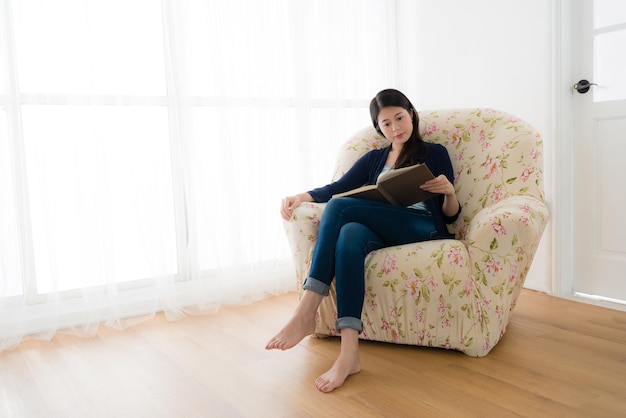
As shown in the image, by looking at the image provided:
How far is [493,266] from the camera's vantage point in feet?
6.66

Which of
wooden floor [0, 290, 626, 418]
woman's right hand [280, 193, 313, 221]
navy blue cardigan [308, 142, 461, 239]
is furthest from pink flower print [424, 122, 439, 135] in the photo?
wooden floor [0, 290, 626, 418]

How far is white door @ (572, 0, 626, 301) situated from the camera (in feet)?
8.98

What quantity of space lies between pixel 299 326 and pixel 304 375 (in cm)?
17

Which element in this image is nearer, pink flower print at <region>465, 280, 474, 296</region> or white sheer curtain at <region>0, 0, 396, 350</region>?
pink flower print at <region>465, 280, 474, 296</region>

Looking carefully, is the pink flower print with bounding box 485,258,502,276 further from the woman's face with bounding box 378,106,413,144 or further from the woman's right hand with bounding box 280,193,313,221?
the woman's right hand with bounding box 280,193,313,221

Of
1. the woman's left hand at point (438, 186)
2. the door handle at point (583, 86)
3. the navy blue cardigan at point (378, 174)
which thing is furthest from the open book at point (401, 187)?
the door handle at point (583, 86)

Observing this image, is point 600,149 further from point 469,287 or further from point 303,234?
point 303,234

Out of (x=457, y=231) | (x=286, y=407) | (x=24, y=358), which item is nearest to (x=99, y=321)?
(x=24, y=358)

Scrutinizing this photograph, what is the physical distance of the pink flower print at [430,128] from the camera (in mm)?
2637

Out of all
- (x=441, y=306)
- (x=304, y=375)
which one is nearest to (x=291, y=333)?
(x=304, y=375)

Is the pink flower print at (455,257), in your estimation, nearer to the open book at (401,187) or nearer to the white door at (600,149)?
the open book at (401,187)

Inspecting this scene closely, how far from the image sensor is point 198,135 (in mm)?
2996

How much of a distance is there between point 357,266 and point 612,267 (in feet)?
4.98

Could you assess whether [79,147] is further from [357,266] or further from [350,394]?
[350,394]
